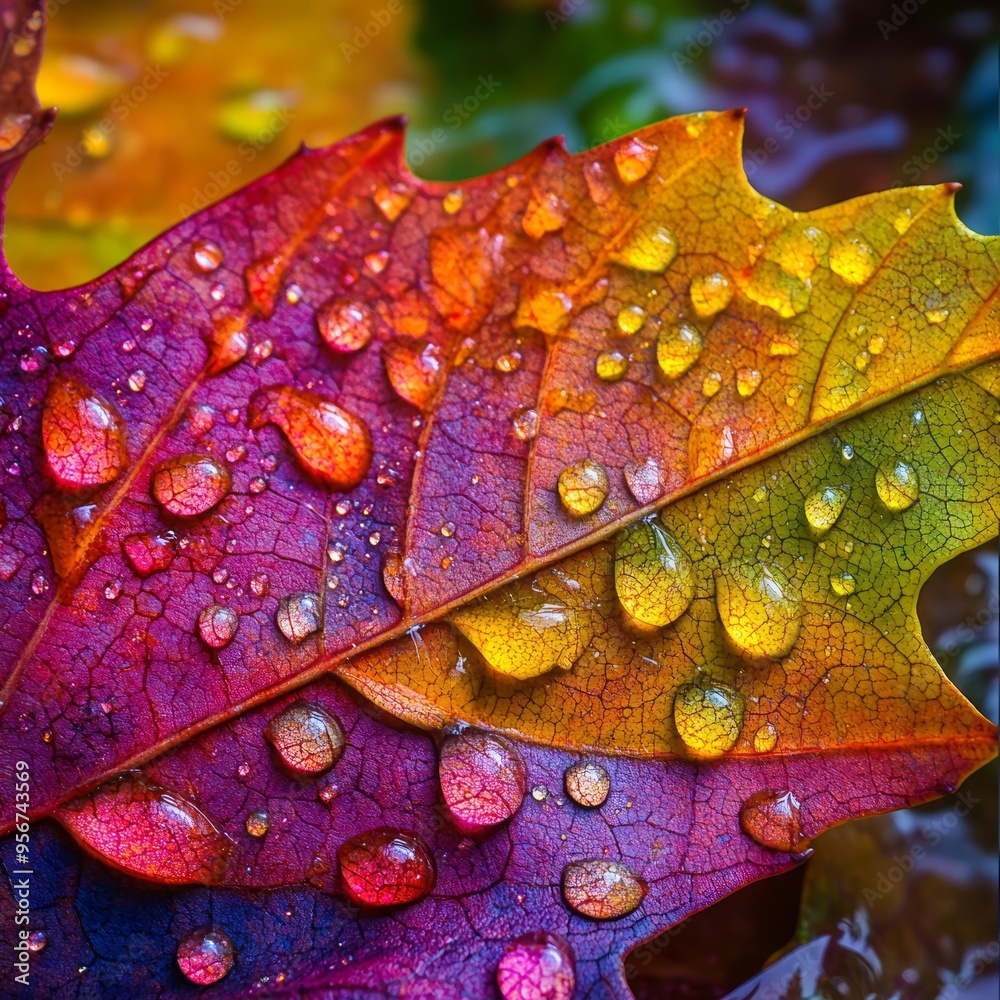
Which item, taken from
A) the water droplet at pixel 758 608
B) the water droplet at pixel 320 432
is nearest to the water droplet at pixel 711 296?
the water droplet at pixel 758 608

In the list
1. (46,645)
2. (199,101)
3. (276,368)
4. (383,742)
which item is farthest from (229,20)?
(383,742)

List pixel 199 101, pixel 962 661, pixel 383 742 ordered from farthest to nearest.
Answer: pixel 199 101, pixel 962 661, pixel 383 742

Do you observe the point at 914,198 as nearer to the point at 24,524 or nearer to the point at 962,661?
the point at 962,661

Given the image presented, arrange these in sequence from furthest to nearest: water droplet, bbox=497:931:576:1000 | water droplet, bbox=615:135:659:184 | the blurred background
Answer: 1. the blurred background
2. water droplet, bbox=615:135:659:184
3. water droplet, bbox=497:931:576:1000

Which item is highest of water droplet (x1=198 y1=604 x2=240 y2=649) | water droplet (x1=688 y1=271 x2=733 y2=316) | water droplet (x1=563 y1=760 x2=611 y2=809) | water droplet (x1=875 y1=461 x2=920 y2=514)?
water droplet (x1=688 y1=271 x2=733 y2=316)

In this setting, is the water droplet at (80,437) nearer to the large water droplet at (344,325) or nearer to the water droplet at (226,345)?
the water droplet at (226,345)

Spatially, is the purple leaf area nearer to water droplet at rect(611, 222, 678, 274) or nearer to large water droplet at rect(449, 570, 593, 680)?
large water droplet at rect(449, 570, 593, 680)

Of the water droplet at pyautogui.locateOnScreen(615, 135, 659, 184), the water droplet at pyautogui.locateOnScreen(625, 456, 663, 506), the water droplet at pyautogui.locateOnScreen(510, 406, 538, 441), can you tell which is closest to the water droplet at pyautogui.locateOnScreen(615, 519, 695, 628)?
the water droplet at pyautogui.locateOnScreen(625, 456, 663, 506)
